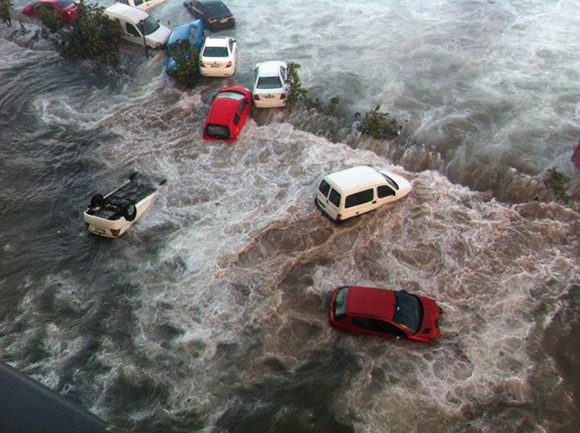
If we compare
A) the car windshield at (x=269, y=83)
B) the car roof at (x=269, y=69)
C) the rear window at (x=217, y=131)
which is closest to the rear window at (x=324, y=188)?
the rear window at (x=217, y=131)

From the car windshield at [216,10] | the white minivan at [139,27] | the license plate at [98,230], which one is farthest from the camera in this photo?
the car windshield at [216,10]

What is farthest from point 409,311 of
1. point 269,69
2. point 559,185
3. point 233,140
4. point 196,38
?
point 196,38

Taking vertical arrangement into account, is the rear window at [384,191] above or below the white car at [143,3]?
below

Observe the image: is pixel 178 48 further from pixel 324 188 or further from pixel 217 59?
pixel 324 188

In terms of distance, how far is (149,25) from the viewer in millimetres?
26953

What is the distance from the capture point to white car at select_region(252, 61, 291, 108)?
2166 centimetres

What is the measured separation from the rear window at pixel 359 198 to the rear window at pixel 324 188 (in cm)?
89

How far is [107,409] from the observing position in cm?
1273

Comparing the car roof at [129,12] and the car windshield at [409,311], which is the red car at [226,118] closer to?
the car roof at [129,12]

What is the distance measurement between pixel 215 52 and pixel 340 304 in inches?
610

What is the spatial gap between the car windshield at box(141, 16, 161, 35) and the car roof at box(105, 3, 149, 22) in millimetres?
240

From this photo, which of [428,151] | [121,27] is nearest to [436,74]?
[428,151]

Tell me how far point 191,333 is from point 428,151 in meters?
12.1

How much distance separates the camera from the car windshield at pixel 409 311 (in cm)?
1348
